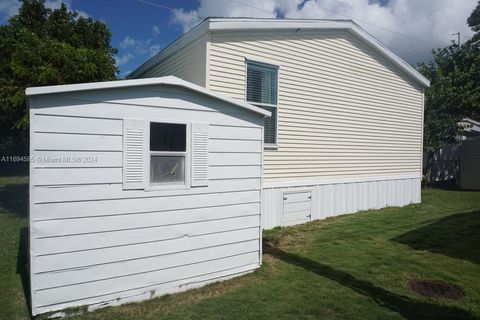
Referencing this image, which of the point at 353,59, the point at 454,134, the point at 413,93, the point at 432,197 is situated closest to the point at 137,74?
the point at 353,59

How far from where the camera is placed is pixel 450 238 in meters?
7.23

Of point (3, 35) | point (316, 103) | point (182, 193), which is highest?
point (3, 35)

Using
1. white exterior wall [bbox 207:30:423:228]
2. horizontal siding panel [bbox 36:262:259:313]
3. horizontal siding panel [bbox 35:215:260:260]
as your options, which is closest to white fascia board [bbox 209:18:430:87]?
white exterior wall [bbox 207:30:423:228]

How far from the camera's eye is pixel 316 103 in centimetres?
890

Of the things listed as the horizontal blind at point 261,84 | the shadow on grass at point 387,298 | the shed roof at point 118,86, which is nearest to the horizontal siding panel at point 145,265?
the shadow on grass at point 387,298

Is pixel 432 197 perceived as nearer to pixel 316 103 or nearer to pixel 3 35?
pixel 316 103

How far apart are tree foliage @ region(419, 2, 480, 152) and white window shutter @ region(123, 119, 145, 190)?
1495cm

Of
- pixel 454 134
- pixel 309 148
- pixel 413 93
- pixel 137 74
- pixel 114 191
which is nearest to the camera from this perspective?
pixel 114 191

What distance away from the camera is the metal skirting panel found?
312 inches

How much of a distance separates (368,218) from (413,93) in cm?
535

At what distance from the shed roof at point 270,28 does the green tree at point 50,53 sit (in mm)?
1571

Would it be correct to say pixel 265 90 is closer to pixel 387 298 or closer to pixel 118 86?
pixel 118 86

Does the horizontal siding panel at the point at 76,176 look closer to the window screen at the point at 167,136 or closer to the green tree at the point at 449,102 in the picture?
the window screen at the point at 167,136

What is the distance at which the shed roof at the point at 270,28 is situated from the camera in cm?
700
